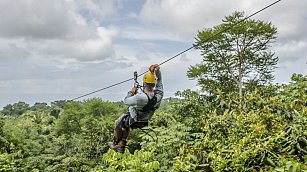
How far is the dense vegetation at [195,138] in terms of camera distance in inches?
115

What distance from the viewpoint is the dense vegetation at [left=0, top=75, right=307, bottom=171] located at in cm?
292

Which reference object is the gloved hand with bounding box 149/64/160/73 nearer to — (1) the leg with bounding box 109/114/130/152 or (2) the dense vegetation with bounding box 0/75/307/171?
(1) the leg with bounding box 109/114/130/152

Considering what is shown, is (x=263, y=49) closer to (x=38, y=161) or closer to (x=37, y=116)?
(x=38, y=161)

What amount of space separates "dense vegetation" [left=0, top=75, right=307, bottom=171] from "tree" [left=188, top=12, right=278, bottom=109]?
14.0 feet

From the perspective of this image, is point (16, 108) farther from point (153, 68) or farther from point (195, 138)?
point (153, 68)

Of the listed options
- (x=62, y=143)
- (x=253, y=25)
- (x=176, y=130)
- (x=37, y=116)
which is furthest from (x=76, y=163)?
(x=37, y=116)

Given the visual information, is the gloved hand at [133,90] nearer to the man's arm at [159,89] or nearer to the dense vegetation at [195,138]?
the man's arm at [159,89]

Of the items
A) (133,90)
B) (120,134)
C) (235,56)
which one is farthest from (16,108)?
(133,90)

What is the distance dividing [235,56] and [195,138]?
32.5ft

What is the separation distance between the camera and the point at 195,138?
30.9 ft

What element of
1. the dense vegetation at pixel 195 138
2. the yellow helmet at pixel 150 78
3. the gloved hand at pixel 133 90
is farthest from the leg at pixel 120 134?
the yellow helmet at pixel 150 78

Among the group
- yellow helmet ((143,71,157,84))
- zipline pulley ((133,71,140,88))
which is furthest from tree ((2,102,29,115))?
yellow helmet ((143,71,157,84))

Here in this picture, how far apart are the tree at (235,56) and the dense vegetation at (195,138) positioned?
4.26 metres

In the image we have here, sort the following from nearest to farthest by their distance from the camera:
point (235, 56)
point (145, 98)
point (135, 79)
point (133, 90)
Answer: point (145, 98) < point (133, 90) < point (135, 79) < point (235, 56)
